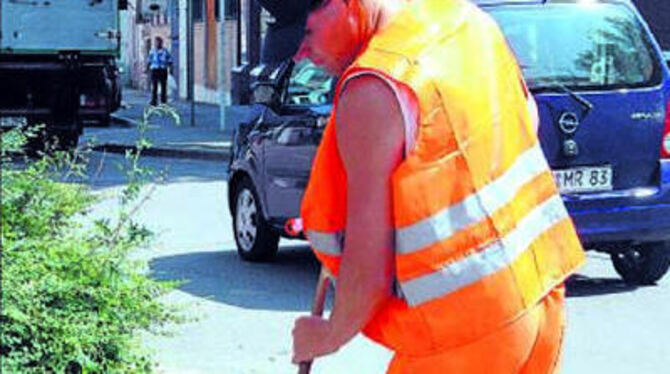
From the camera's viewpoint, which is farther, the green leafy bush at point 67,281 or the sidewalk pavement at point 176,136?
the sidewalk pavement at point 176,136

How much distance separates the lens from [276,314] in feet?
24.7

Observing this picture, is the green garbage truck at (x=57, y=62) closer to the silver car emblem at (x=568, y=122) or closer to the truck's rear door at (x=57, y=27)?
the truck's rear door at (x=57, y=27)

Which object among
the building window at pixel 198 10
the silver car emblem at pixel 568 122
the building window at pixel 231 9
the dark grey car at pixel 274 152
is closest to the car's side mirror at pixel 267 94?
the dark grey car at pixel 274 152

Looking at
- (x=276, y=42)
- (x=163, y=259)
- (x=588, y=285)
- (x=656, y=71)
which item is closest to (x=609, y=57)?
(x=656, y=71)

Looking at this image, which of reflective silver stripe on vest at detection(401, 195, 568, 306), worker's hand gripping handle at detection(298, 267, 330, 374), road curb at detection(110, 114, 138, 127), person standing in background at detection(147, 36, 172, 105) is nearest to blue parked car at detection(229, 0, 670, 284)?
worker's hand gripping handle at detection(298, 267, 330, 374)

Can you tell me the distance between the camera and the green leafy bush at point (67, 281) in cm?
365

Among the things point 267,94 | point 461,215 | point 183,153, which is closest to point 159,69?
point 183,153

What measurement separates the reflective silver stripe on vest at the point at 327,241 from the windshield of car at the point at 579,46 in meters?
5.31

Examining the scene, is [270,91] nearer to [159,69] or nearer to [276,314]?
[276,314]

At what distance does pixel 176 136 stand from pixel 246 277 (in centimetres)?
1571

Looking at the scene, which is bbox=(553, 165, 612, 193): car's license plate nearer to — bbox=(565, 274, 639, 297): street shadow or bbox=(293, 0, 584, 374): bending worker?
bbox=(565, 274, 639, 297): street shadow

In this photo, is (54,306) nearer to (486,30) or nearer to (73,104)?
(486,30)

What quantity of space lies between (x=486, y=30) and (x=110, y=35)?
62.6 ft

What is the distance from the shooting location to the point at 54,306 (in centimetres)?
384
